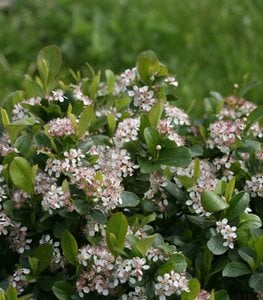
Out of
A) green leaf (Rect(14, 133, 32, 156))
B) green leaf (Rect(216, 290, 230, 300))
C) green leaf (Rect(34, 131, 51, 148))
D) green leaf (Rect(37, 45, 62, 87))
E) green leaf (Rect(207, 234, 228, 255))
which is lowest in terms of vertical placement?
green leaf (Rect(216, 290, 230, 300))

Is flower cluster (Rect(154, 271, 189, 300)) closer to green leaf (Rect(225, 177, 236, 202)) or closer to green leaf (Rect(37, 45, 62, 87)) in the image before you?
green leaf (Rect(225, 177, 236, 202))

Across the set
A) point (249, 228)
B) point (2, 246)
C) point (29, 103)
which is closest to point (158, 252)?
point (249, 228)

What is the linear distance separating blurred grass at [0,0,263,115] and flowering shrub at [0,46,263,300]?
2220mm

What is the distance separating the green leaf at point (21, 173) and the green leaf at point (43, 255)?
14 centimetres

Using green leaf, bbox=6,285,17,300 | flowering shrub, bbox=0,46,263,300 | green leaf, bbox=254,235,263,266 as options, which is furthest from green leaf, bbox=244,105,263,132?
green leaf, bbox=6,285,17,300

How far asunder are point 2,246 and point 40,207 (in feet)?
Answer: 0.47

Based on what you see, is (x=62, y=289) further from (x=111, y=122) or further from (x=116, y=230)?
(x=111, y=122)

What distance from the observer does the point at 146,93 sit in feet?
6.07

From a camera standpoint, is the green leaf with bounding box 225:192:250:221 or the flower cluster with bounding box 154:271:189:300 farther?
the green leaf with bounding box 225:192:250:221

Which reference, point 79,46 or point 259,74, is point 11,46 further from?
point 259,74

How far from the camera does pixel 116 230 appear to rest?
1520 mm

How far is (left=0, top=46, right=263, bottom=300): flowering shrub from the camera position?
1541 mm

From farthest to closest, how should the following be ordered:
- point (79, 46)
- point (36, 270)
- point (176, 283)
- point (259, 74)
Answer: point (79, 46) < point (259, 74) < point (36, 270) < point (176, 283)

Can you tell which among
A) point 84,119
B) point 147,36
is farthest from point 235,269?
point 147,36
